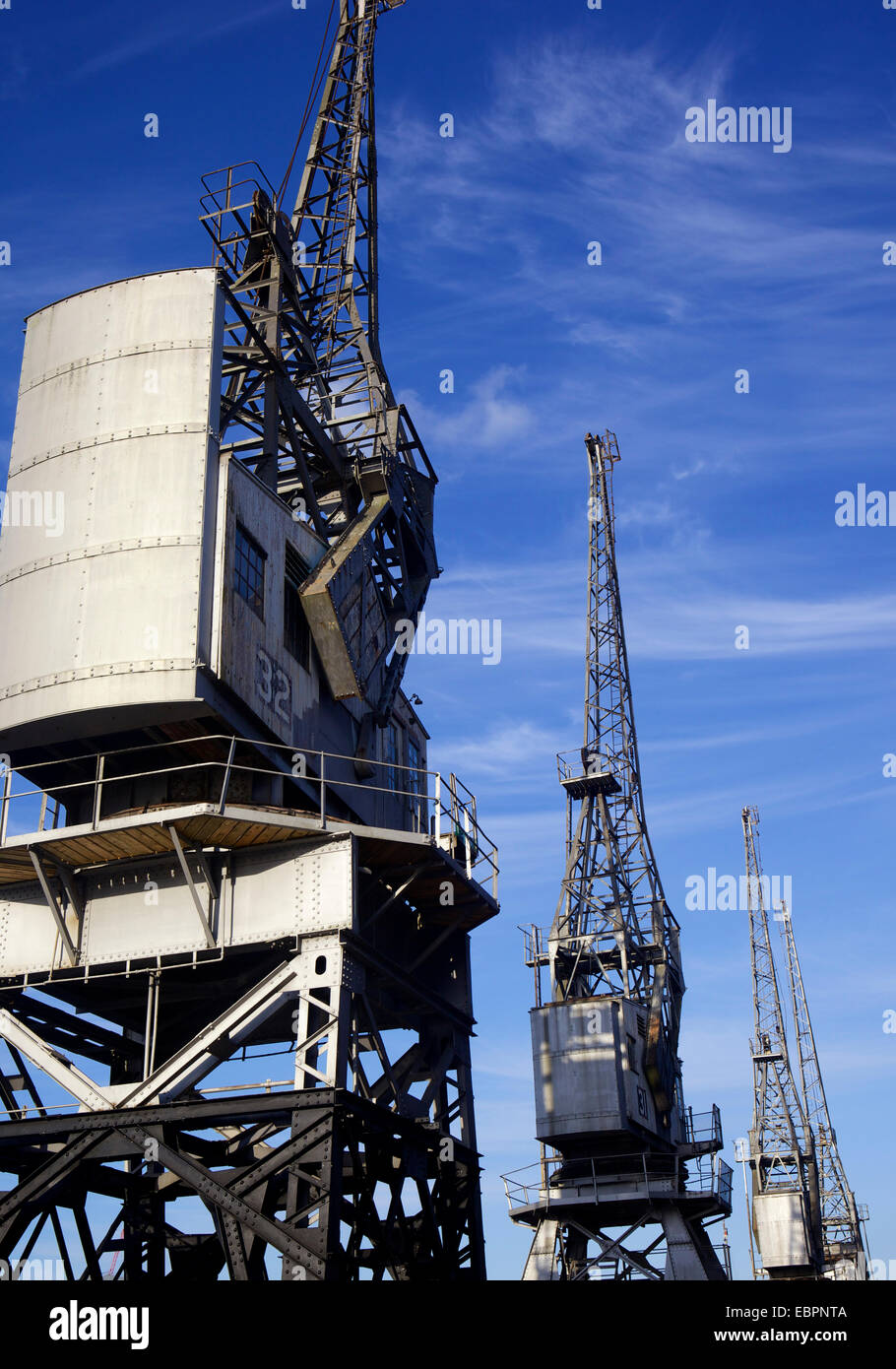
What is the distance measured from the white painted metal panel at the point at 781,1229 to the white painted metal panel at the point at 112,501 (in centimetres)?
6810

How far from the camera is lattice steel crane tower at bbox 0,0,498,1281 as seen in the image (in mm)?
24406

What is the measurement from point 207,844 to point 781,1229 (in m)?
66.9

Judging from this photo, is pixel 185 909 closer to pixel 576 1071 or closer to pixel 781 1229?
pixel 576 1071

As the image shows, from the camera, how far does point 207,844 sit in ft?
85.6

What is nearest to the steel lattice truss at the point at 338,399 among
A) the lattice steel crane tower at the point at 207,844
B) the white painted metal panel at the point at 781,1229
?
the lattice steel crane tower at the point at 207,844

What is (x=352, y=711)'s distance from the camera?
1245 inches

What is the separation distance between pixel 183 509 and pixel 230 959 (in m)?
8.85

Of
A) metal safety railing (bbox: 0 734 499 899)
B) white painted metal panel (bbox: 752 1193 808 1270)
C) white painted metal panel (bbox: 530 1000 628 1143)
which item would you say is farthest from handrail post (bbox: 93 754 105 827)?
white painted metal panel (bbox: 752 1193 808 1270)

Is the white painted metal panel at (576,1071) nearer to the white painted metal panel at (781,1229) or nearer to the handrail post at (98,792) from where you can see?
the handrail post at (98,792)

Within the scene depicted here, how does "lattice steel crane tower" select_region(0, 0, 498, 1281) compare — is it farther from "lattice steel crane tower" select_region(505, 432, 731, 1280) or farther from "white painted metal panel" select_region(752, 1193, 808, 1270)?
"white painted metal panel" select_region(752, 1193, 808, 1270)
